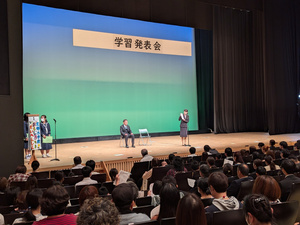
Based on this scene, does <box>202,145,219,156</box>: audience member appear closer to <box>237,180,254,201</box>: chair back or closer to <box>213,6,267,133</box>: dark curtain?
<box>237,180,254,201</box>: chair back

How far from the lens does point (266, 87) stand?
38.2ft

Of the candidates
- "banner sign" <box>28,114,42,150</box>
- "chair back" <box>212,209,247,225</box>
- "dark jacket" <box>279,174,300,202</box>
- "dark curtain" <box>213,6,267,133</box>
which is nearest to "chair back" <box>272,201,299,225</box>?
"chair back" <box>212,209,247,225</box>

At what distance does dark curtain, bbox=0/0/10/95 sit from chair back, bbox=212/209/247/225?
5.04 m

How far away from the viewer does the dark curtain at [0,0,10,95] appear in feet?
18.4

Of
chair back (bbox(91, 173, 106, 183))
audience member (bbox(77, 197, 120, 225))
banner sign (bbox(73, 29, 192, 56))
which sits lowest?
chair back (bbox(91, 173, 106, 183))

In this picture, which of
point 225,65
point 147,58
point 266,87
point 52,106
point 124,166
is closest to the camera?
point 124,166

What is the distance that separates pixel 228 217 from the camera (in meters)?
1.95

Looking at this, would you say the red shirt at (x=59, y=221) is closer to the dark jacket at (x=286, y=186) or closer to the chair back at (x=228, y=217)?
the chair back at (x=228, y=217)

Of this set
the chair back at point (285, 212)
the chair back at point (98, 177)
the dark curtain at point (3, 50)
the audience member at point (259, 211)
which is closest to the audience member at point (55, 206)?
the audience member at point (259, 211)

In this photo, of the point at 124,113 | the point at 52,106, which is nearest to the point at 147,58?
the point at 124,113

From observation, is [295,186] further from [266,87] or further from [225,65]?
[225,65]

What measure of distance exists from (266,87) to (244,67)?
2540 mm

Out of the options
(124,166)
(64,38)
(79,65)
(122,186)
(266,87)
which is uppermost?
(64,38)

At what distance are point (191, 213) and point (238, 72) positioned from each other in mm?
13012
